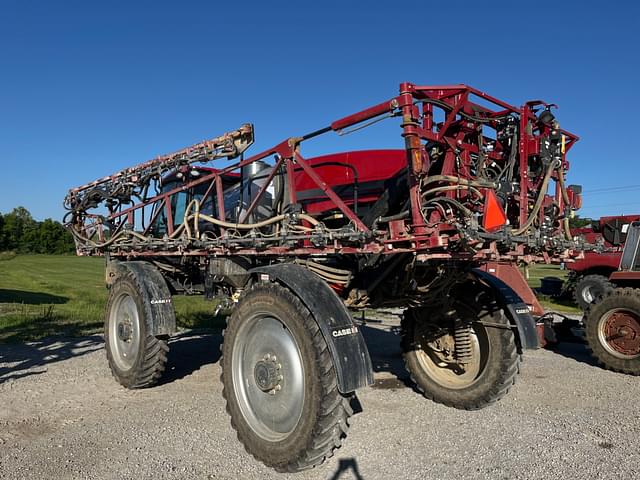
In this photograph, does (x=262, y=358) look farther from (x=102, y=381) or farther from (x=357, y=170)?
(x=102, y=381)

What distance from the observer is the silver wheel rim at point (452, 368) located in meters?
5.16

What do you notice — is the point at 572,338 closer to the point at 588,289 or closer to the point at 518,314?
the point at 518,314

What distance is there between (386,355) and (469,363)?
8.51ft

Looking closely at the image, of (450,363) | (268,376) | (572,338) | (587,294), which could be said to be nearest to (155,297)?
(268,376)

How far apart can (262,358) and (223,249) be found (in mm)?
1364

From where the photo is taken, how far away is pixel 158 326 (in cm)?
551

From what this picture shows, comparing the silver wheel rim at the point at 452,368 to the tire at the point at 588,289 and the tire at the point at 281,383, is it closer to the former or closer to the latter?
the tire at the point at 281,383

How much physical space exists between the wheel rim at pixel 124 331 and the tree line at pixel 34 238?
283 feet

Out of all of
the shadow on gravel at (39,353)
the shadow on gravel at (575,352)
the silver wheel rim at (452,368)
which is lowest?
the shadow on gravel at (575,352)

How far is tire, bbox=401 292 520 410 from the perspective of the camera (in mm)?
4891

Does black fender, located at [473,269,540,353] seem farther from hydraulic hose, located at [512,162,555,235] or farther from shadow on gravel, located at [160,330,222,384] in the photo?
shadow on gravel, located at [160,330,222,384]

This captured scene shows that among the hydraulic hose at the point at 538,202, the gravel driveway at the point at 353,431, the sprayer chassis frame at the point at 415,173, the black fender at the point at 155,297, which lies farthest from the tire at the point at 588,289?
the black fender at the point at 155,297

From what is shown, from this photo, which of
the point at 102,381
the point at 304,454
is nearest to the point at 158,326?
the point at 102,381

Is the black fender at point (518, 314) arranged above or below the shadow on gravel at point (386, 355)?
above
